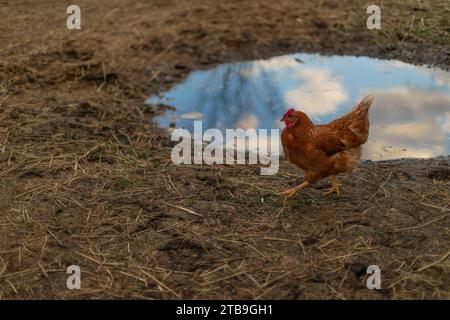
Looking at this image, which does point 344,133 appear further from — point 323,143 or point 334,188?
point 334,188

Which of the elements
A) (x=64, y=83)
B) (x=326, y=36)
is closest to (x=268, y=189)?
(x=64, y=83)

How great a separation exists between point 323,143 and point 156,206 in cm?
138

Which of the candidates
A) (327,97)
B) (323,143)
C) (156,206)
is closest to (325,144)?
(323,143)

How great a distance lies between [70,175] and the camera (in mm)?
4762

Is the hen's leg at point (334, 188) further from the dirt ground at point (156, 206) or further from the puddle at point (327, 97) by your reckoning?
the puddle at point (327, 97)

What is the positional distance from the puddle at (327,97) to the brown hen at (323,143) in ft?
3.57

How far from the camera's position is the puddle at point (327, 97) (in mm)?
5746

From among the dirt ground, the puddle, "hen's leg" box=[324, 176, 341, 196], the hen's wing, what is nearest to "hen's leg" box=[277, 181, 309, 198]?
the dirt ground

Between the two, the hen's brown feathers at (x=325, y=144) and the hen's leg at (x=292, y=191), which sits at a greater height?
the hen's brown feathers at (x=325, y=144)

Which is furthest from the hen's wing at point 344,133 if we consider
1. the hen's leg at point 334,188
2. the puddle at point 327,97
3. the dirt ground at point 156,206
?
the puddle at point 327,97

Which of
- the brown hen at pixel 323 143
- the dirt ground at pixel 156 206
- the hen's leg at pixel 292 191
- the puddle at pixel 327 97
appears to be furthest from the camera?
the puddle at pixel 327 97

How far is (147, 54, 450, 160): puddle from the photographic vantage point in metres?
5.75

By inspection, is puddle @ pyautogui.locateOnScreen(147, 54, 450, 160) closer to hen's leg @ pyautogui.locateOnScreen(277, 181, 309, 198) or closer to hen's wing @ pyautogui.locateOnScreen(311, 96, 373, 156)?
hen's wing @ pyautogui.locateOnScreen(311, 96, 373, 156)
